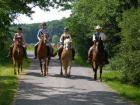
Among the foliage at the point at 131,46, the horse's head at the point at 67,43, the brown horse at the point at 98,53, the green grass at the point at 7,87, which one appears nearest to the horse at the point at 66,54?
the horse's head at the point at 67,43

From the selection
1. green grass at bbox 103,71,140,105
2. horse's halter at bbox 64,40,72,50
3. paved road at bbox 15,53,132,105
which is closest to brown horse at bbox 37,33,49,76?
horse's halter at bbox 64,40,72,50

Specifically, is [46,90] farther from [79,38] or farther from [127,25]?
[79,38]

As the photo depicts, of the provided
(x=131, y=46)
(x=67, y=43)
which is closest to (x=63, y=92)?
(x=131, y=46)

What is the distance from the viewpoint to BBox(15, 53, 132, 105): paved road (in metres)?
17.7

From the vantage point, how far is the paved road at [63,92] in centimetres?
1773

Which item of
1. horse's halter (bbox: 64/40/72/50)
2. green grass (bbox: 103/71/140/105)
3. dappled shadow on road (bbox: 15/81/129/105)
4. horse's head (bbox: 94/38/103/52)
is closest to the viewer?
dappled shadow on road (bbox: 15/81/129/105)

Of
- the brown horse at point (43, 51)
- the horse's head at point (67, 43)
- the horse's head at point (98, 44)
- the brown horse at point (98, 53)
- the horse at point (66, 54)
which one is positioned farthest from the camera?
the brown horse at point (43, 51)

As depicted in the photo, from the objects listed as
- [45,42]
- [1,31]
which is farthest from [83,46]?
[1,31]

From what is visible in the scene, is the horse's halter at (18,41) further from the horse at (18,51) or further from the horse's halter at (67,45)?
the horse's halter at (67,45)

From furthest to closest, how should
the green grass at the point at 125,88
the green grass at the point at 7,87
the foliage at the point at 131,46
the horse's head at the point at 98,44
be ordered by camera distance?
the horse's head at the point at 98,44 → the foliage at the point at 131,46 → the green grass at the point at 125,88 → the green grass at the point at 7,87

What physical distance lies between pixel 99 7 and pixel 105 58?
18.5 ft

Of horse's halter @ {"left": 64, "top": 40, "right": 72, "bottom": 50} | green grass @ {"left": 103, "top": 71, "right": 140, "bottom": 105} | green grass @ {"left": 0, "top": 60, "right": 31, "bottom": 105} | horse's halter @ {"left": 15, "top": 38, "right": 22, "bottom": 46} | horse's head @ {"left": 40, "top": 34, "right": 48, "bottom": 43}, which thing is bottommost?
green grass @ {"left": 103, "top": 71, "right": 140, "bottom": 105}

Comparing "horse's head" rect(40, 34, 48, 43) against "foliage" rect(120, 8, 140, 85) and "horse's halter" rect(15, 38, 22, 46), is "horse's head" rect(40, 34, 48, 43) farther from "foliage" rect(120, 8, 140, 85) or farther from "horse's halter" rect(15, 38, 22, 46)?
"foliage" rect(120, 8, 140, 85)

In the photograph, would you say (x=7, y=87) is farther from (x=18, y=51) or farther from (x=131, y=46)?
(x=131, y=46)
